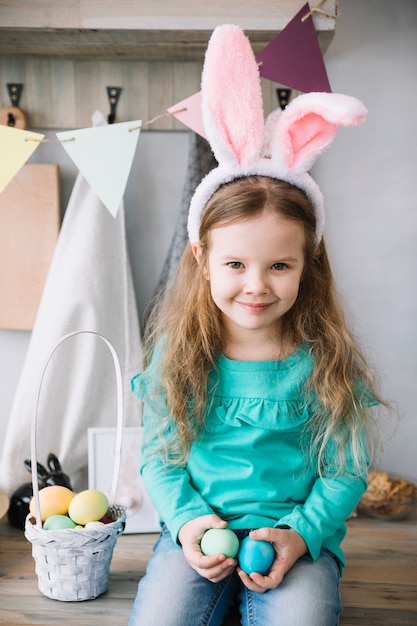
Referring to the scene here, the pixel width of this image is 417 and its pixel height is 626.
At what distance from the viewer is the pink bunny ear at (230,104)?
1.10 meters

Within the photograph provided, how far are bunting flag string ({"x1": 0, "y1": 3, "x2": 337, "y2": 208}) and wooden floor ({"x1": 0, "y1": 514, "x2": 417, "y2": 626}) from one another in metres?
0.74

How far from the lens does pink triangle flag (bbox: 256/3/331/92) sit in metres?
1.38

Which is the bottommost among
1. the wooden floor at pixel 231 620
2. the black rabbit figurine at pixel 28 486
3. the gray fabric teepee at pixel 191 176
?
the wooden floor at pixel 231 620

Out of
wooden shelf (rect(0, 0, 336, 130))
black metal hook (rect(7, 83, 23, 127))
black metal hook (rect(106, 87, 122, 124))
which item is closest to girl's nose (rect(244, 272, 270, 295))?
wooden shelf (rect(0, 0, 336, 130))

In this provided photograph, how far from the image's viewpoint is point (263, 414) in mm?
1172

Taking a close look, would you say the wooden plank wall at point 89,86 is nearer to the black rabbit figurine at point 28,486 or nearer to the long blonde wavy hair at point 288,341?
the long blonde wavy hair at point 288,341

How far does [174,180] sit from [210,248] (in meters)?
0.66

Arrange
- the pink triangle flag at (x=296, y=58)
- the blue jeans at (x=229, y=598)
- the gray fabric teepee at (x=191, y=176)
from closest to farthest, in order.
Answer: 1. the blue jeans at (x=229, y=598)
2. the pink triangle flag at (x=296, y=58)
3. the gray fabric teepee at (x=191, y=176)

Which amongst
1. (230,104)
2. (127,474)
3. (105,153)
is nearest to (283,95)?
(105,153)

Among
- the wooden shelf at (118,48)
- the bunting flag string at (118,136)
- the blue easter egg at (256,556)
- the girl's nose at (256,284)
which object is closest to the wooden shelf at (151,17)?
the wooden shelf at (118,48)

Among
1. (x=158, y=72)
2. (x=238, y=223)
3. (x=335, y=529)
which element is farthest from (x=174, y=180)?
(x=335, y=529)

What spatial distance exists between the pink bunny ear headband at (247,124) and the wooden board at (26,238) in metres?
0.69

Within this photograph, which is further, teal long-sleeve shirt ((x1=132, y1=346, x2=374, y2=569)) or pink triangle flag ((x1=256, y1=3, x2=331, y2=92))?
pink triangle flag ((x1=256, y1=3, x2=331, y2=92))

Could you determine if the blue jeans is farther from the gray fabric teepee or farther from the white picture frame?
the gray fabric teepee
